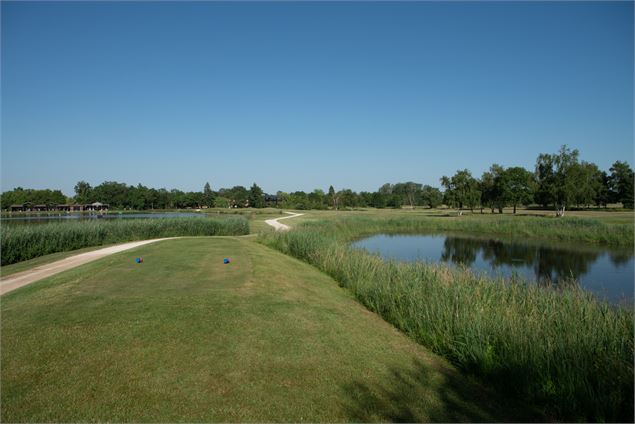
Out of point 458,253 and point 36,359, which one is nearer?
point 36,359

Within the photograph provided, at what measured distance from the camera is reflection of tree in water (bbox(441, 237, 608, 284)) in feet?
62.4

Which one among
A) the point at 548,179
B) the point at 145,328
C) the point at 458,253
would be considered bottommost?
the point at 458,253

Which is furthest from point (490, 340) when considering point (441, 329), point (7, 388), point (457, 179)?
point (457, 179)

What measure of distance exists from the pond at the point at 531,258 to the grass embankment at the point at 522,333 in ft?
12.6

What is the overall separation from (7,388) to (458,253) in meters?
26.2

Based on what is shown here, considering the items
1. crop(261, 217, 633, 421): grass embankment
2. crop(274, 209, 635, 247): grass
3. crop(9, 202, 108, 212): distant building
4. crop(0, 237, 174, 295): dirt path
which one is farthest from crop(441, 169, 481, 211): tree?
crop(9, 202, 108, 212): distant building

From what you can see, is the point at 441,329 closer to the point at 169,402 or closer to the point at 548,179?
the point at 169,402

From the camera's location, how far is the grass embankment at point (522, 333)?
5180 mm

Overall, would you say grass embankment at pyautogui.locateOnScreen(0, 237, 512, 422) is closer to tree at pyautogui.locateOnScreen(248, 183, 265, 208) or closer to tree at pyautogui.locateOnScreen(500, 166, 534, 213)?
tree at pyautogui.locateOnScreen(500, 166, 534, 213)

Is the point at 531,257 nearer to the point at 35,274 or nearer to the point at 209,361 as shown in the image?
the point at 209,361

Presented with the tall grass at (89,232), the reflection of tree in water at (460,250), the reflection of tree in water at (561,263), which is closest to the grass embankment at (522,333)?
the reflection of tree in water at (561,263)

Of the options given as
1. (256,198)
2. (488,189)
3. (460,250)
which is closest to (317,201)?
(256,198)

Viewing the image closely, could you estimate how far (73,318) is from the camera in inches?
265

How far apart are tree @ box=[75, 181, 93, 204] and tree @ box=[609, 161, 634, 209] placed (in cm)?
14339
